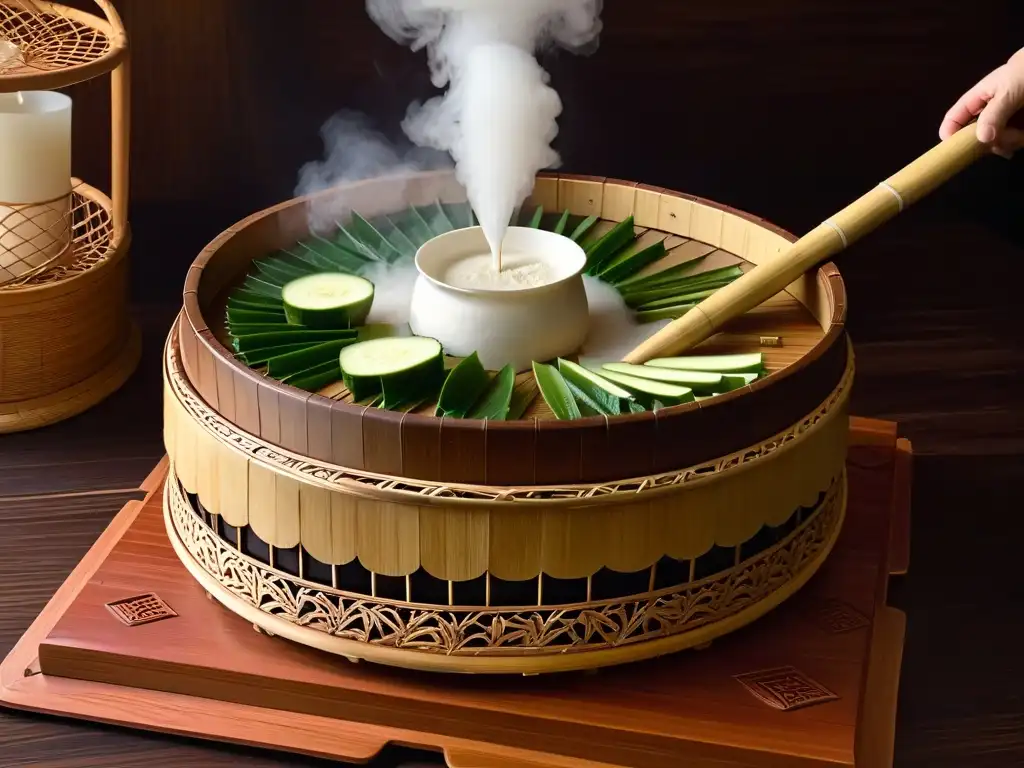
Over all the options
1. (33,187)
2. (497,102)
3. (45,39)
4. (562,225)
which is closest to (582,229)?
(562,225)

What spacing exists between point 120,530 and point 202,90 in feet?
3.59

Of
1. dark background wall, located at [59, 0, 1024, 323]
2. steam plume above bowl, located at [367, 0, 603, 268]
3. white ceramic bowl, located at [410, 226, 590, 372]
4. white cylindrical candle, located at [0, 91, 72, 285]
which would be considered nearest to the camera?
white ceramic bowl, located at [410, 226, 590, 372]

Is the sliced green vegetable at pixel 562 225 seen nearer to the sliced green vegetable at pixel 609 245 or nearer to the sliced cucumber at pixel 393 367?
the sliced green vegetable at pixel 609 245

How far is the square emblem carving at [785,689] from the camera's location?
1.36m

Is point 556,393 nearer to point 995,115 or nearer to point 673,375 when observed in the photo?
point 673,375

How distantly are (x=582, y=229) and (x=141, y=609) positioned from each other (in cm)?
78

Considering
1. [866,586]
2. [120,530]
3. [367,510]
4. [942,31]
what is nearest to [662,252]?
[866,586]

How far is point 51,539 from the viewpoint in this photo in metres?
1.73

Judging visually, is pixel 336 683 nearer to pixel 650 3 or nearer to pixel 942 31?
pixel 650 3

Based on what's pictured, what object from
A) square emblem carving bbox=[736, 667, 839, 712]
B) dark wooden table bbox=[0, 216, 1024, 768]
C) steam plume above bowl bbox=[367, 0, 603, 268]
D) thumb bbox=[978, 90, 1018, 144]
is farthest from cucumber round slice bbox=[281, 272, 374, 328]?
thumb bbox=[978, 90, 1018, 144]

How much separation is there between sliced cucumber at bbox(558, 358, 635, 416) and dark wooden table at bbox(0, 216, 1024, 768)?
406 millimetres

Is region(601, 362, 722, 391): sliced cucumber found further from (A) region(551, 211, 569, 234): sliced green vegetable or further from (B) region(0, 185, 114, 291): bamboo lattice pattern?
(B) region(0, 185, 114, 291): bamboo lattice pattern

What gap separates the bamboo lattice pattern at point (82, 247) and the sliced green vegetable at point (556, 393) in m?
0.83

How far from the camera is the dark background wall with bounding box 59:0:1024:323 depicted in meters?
2.49
